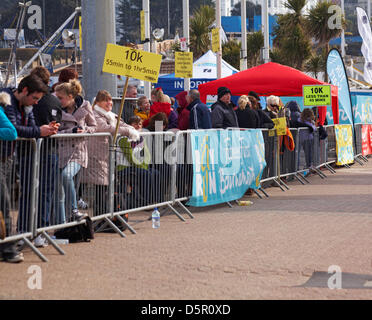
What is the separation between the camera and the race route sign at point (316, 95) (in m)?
18.9

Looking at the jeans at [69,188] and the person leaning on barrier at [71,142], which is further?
the person leaning on barrier at [71,142]

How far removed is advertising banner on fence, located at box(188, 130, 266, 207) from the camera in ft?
37.9

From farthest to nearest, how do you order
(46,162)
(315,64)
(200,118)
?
(315,64) → (200,118) → (46,162)

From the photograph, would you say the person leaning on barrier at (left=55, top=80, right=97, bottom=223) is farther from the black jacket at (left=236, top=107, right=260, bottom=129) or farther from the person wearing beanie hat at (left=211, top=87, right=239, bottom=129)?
the black jacket at (left=236, top=107, right=260, bottom=129)

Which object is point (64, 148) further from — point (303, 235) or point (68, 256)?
point (303, 235)

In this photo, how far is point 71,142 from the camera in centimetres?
877

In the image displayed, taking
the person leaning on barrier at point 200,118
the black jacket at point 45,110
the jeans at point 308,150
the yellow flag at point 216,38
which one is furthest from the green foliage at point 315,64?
the black jacket at point 45,110

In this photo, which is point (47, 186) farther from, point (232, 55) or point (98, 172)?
point (232, 55)

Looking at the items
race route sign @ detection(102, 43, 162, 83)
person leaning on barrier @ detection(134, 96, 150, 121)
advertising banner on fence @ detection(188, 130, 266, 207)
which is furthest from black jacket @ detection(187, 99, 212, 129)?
race route sign @ detection(102, 43, 162, 83)

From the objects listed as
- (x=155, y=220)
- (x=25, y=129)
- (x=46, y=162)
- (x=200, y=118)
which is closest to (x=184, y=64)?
(x=200, y=118)

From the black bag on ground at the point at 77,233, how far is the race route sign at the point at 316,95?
10.8m

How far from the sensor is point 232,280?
683 cm

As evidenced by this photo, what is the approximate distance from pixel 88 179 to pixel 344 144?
44.0 feet

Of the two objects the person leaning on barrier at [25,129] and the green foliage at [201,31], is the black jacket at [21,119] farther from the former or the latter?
the green foliage at [201,31]
